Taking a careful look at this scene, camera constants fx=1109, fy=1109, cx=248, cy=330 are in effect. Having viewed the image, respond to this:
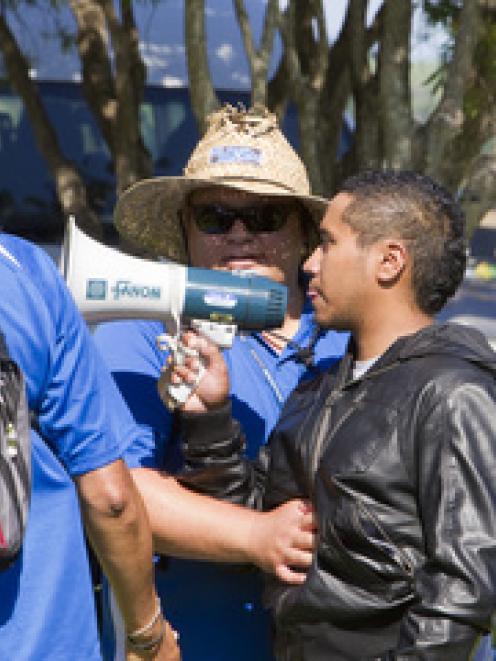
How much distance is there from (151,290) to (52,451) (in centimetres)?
45

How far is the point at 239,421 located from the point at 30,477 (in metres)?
0.64

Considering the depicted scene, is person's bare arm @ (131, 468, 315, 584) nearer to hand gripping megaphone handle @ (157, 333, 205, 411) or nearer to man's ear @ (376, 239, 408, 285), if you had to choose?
hand gripping megaphone handle @ (157, 333, 205, 411)

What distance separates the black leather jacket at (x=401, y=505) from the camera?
180cm

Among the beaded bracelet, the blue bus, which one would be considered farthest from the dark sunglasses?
the blue bus

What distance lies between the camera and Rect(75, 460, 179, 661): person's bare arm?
2.13 meters

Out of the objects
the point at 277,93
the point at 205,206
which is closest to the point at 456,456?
the point at 205,206

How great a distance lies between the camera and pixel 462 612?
1.77m

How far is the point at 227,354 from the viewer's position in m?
2.50

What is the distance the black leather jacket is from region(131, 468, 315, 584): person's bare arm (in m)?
0.05

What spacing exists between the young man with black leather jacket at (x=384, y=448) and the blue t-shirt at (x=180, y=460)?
5.0 inches

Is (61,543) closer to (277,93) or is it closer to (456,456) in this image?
(456,456)

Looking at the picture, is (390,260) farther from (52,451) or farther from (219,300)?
(52,451)

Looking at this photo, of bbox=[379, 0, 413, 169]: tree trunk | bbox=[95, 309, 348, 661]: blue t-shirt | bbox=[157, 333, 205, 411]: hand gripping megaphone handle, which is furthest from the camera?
bbox=[379, 0, 413, 169]: tree trunk

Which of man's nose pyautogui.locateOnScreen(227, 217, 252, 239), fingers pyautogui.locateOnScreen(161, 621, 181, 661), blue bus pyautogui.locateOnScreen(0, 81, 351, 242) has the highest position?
man's nose pyautogui.locateOnScreen(227, 217, 252, 239)
